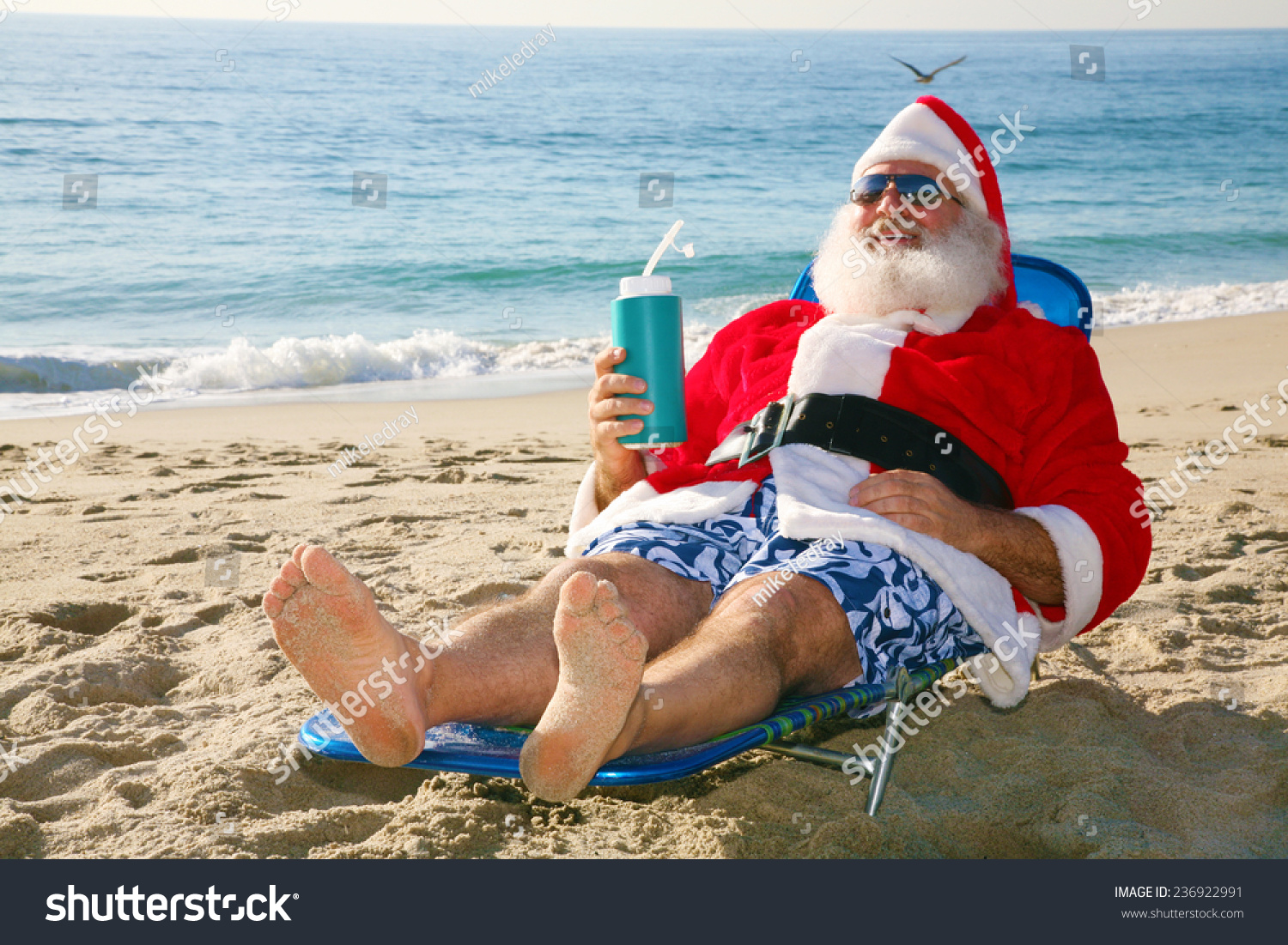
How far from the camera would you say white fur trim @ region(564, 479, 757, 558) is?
7.58 feet

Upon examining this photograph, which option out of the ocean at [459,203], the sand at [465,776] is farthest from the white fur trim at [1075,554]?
the ocean at [459,203]

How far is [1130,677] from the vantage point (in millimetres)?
2592

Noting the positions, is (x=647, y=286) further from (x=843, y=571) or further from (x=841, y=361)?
(x=843, y=571)

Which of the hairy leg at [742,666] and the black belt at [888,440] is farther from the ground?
the black belt at [888,440]

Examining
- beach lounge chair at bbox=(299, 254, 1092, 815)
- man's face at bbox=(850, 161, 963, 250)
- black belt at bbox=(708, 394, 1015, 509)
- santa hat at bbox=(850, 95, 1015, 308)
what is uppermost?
santa hat at bbox=(850, 95, 1015, 308)

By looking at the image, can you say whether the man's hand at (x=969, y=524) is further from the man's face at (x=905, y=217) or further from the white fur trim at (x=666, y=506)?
the man's face at (x=905, y=217)

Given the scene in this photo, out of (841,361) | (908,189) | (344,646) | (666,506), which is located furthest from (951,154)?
(344,646)

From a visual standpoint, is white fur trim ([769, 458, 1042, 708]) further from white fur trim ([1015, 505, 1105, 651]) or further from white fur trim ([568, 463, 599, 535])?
white fur trim ([568, 463, 599, 535])

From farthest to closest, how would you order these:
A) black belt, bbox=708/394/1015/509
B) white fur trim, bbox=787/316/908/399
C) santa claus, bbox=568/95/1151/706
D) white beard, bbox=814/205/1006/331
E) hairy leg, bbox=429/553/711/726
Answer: white beard, bbox=814/205/1006/331 → white fur trim, bbox=787/316/908/399 → black belt, bbox=708/394/1015/509 → santa claus, bbox=568/95/1151/706 → hairy leg, bbox=429/553/711/726

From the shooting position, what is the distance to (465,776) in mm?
2094

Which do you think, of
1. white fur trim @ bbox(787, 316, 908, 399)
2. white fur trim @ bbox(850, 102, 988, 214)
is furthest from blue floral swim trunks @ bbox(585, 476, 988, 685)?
white fur trim @ bbox(850, 102, 988, 214)

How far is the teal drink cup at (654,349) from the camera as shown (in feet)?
6.85

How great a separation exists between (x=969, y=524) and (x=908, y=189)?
110 cm

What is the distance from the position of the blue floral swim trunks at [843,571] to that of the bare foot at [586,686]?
491 mm
